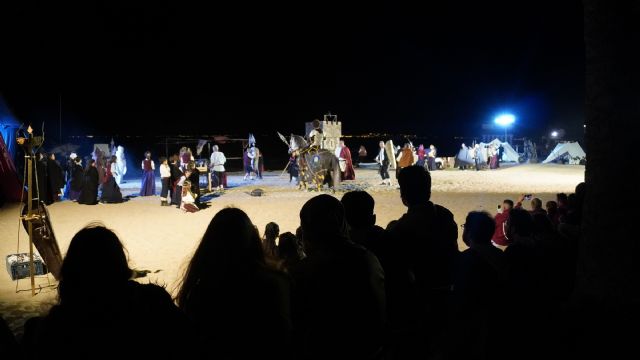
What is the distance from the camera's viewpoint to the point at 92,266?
68.9 inches

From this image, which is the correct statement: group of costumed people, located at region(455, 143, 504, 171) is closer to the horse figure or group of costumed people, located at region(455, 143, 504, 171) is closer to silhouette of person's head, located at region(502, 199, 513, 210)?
the horse figure

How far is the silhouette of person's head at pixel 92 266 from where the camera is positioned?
1735 millimetres

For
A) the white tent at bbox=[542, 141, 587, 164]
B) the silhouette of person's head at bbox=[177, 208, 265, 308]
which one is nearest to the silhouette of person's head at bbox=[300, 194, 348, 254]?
the silhouette of person's head at bbox=[177, 208, 265, 308]

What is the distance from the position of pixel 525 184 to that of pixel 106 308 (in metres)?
19.6

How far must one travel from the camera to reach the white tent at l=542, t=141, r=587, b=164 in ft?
110

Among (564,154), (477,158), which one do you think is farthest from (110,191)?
(564,154)

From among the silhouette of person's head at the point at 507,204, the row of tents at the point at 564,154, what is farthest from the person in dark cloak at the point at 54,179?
the row of tents at the point at 564,154

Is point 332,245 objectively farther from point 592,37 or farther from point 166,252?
point 166,252

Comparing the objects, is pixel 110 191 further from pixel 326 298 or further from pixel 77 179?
pixel 326 298

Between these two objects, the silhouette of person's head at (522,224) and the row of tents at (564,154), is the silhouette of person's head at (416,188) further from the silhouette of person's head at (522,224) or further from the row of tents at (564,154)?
the row of tents at (564,154)

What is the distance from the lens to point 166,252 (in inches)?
326

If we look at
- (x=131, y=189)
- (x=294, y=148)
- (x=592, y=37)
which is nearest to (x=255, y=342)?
(x=592, y=37)

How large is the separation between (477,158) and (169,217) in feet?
74.3

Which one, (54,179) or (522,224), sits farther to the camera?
(54,179)
